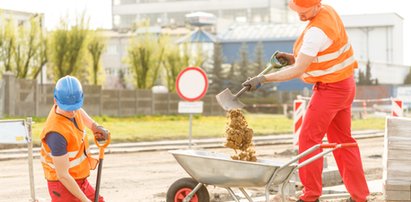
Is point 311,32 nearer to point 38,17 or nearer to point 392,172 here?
point 392,172

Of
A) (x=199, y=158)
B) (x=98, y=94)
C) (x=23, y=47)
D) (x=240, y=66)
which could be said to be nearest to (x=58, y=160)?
(x=199, y=158)

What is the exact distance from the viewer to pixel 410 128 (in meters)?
7.62

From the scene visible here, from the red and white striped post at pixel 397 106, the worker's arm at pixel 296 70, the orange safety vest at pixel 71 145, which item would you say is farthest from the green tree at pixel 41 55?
the orange safety vest at pixel 71 145

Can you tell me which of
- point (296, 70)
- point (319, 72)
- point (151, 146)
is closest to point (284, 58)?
point (319, 72)

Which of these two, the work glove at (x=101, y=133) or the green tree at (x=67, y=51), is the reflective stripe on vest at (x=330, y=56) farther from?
the green tree at (x=67, y=51)

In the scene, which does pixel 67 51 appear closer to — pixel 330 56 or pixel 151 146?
pixel 151 146

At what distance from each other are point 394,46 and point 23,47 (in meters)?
58.9

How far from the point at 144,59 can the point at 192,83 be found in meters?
39.7

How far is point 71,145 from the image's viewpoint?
19.2 ft

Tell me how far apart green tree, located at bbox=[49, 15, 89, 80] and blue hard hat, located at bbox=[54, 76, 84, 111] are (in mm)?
42816

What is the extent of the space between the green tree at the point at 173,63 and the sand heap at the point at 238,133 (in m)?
53.4

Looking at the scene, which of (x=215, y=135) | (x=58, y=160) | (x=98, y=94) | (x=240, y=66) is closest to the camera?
(x=58, y=160)

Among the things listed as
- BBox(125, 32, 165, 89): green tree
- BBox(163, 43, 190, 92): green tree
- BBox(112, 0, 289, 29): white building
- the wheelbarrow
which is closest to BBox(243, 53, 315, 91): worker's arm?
the wheelbarrow

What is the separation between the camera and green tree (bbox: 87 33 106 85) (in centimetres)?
5434
